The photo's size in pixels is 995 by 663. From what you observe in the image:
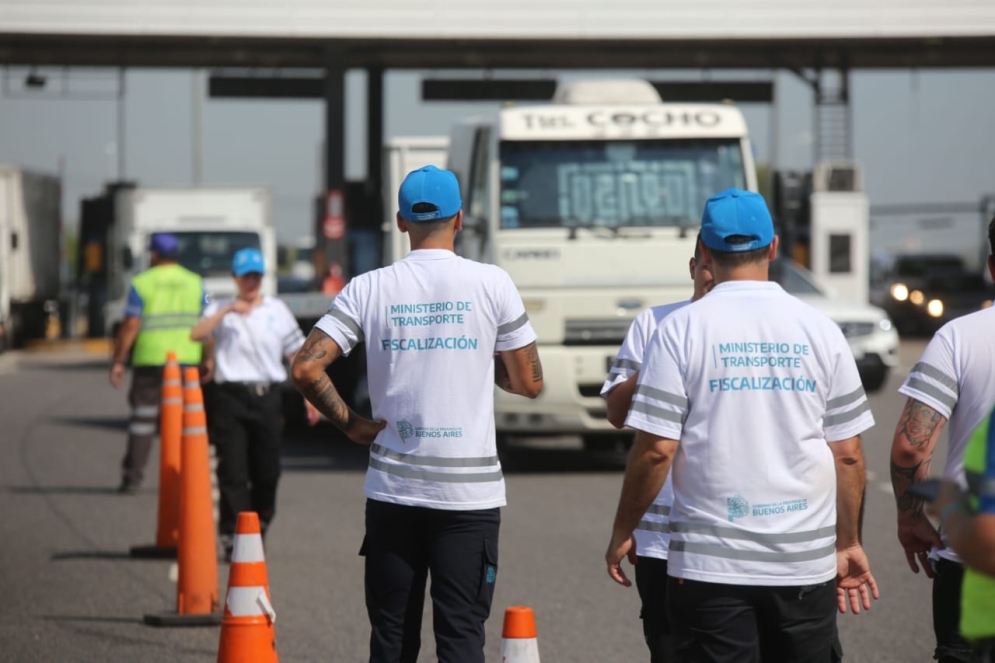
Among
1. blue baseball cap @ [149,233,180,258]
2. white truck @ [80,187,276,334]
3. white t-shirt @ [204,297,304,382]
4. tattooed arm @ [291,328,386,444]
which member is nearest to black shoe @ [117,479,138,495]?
blue baseball cap @ [149,233,180,258]

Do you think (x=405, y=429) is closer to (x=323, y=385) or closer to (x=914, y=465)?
(x=323, y=385)

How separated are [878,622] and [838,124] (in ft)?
85.9

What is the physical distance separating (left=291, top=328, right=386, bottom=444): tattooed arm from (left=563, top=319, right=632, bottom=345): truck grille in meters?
8.67

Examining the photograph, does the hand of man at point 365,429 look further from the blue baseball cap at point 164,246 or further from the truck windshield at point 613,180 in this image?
the truck windshield at point 613,180

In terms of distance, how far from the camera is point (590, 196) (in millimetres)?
14492

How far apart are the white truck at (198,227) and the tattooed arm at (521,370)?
20056 millimetres

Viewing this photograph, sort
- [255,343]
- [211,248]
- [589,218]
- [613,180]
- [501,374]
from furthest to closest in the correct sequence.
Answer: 1. [211,248]
2. [613,180]
3. [589,218]
4. [255,343]
5. [501,374]

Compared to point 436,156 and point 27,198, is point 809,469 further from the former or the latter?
point 27,198

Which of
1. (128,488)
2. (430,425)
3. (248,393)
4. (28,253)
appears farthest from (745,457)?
→ (28,253)

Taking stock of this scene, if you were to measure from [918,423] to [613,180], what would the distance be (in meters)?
9.74

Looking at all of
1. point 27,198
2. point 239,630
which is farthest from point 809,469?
point 27,198

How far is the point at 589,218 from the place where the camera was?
1443 centimetres

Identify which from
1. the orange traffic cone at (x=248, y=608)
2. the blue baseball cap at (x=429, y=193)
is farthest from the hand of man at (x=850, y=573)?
the orange traffic cone at (x=248, y=608)

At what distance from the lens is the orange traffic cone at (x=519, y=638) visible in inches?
174
